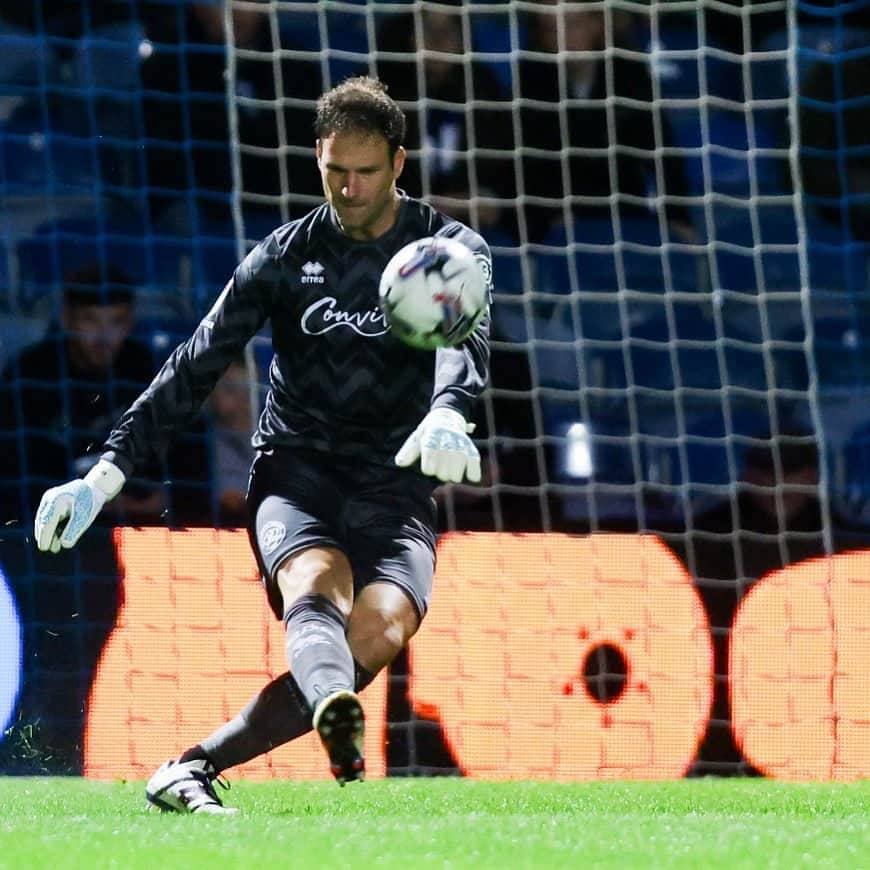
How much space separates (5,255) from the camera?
23.1 feet

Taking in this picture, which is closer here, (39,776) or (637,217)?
(39,776)

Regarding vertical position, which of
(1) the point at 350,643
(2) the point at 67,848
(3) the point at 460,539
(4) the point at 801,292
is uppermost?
(4) the point at 801,292

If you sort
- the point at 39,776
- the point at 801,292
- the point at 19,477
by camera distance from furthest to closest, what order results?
the point at 801,292 → the point at 19,477 → the point at 39,776

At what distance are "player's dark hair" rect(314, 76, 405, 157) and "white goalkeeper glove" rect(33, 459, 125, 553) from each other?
3.56 ft

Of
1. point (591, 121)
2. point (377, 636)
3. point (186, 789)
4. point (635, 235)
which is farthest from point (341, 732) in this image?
point (591, 121)

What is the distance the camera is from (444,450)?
164 inches

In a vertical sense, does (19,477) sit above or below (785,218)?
below

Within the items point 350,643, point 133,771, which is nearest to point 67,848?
point 350,643

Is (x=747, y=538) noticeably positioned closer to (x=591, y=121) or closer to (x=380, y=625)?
(x=591, y=121)

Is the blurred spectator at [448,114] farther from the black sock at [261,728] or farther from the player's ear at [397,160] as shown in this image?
the black sock at [261,728]

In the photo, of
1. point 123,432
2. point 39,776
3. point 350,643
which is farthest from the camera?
point 39,776

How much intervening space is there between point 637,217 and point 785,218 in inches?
24.6

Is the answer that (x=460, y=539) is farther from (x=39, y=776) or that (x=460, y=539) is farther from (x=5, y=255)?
(x=5, y=255)

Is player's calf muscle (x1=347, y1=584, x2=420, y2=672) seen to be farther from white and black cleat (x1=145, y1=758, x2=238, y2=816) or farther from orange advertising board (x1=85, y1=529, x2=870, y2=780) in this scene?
orange advertising board (x1=85, y1=529, x2=870, y2=780)
